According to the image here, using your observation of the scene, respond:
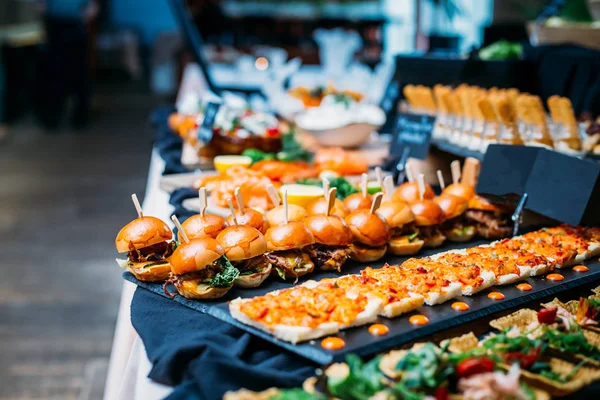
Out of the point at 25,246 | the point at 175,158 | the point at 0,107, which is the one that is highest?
the point at 175,158

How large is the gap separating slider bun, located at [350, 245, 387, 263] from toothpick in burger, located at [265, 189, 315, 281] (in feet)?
0.61

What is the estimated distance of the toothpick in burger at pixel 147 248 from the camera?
204 cm

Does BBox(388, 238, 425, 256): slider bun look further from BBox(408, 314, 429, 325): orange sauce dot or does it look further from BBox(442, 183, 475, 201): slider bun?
BBox(408, 314, 429, 325): orange sauce dot

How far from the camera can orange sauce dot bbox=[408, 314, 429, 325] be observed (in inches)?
69.1

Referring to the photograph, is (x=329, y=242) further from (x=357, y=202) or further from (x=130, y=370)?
(x=130, y=370)

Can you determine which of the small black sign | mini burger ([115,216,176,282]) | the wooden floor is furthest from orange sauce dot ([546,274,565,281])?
the wooden floor

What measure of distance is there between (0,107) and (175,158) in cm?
839

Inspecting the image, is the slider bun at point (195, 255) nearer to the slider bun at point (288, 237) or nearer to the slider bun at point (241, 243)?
the slider bun at point (241, 243)

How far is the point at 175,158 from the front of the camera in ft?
12.1

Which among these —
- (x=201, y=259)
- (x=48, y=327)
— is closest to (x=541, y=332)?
(x=201, y=259)

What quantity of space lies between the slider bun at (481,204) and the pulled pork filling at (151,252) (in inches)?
43.9

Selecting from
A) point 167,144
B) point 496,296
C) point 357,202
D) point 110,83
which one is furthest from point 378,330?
point 110,83

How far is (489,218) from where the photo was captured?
2564 millimetres

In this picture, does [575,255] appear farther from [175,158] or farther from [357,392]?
[175,158]
